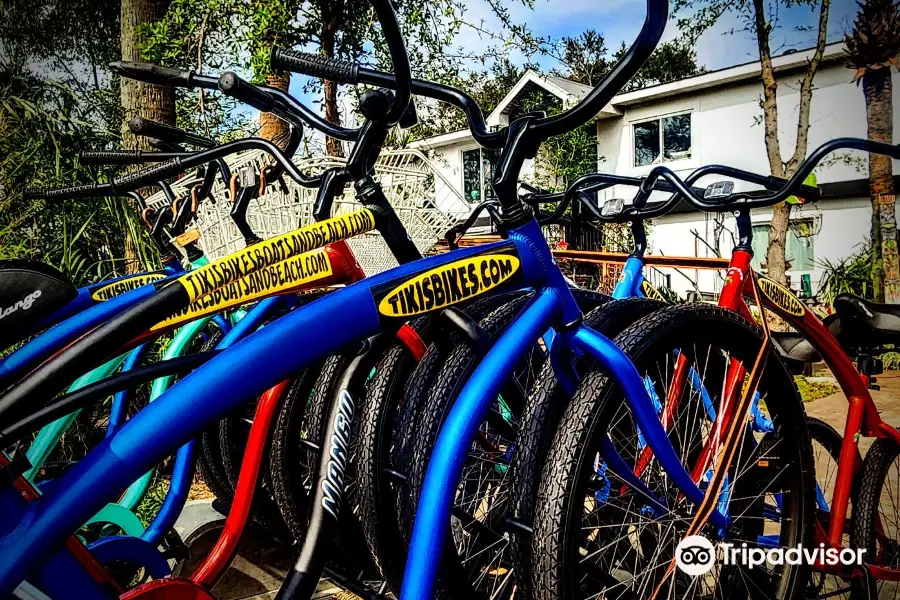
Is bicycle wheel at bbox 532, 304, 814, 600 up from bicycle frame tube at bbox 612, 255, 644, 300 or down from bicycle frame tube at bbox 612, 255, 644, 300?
down

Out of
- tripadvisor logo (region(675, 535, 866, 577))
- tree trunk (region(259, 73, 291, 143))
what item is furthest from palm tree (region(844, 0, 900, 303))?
tripadvisor logo (region(675, 535, 866, 577))

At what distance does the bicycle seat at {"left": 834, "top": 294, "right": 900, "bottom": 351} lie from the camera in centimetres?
191

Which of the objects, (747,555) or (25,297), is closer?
(25,297)

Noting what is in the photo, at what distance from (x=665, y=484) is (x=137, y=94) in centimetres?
339

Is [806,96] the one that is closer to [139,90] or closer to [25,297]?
[139,90]

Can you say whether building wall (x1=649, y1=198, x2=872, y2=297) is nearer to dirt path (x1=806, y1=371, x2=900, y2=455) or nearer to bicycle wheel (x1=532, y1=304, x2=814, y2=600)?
dirt path (x1=806, y1=371, x2=900, y2=455)

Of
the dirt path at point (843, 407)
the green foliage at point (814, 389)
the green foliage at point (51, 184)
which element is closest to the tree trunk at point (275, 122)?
the green foliage at point (51, 184)

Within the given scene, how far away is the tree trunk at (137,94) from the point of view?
327 centimetres

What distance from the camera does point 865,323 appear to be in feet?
6.40

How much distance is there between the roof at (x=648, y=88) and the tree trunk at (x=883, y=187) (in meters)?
2.20

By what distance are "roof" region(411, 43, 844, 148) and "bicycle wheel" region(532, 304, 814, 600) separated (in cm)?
864

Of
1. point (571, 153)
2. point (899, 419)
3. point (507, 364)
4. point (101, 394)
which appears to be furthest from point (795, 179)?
point (571, 153)

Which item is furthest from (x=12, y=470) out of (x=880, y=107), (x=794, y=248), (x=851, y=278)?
(x=794, y=248)

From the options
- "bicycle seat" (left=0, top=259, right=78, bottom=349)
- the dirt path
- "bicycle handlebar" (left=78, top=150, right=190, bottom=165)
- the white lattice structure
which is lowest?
the dirt path
